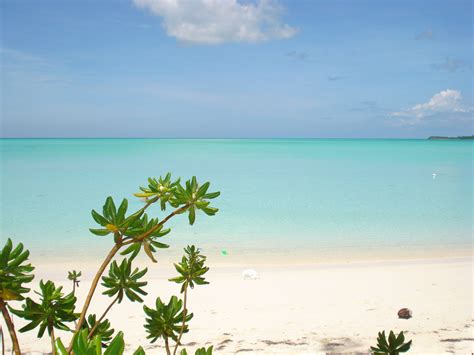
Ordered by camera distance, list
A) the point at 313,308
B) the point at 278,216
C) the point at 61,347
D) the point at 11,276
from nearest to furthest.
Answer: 1. the point at 61,347
2. the point at 11,276
3. the point at 313,308
4. the point at 278,216

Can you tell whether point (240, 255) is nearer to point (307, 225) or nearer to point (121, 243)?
point (307, 225)

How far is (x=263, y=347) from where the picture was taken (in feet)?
15.8

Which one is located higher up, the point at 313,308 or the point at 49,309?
the point at 49,309

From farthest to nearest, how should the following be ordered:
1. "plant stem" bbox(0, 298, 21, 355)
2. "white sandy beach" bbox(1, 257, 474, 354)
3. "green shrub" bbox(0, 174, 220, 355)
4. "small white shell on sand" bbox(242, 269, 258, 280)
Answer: "small white shell on sand" bbox(242, 269, 258, 280)
"white sandy beach" bbox(1, 257, 474, 354)
"green shrub" bbox(0, 174, 220, 355)
"plant stem" bbox(0, 298, 21, 355)

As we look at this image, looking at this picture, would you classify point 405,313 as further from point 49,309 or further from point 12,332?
point 12,332

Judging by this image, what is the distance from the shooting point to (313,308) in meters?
6.20

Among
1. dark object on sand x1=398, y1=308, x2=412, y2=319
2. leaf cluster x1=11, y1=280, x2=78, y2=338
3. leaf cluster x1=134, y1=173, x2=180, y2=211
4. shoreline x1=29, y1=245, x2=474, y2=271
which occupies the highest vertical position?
leaf cluster x1=134, y1=173, x2=180, y2=211

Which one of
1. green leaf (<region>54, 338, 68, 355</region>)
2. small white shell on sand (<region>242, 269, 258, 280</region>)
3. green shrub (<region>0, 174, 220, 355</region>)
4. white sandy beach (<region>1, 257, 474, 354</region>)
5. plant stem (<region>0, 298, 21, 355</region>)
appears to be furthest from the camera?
small white shell on sand (<region>242, 269, 258, 280</region>)

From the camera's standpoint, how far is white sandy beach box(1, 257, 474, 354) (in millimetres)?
4934

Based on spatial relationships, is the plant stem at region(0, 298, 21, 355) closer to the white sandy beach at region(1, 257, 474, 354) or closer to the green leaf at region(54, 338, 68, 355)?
the green leaf at region(54, 338, 68, 355)

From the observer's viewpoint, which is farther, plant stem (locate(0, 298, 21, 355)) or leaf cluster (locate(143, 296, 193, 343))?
leaf cluster (locate(143, 296, 193, 343))

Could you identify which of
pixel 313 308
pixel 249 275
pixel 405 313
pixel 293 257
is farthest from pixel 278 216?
pixel 405 313

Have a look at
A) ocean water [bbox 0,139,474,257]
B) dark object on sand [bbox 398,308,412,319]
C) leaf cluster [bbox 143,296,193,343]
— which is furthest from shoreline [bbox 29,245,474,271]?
leaf cluster [bbox 143,296,193,343]

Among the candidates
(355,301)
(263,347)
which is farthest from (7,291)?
(355,301)
